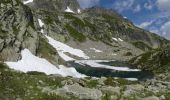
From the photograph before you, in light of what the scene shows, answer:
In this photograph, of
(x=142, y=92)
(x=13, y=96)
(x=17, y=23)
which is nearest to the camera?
(x=13, y=96)

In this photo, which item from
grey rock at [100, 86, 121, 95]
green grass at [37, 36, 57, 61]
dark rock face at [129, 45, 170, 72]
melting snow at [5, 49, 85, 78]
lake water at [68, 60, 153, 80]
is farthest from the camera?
dark rock face at [129, 45, 170, 72]

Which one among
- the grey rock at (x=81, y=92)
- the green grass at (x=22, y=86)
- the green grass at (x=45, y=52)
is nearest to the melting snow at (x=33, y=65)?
the green grass at (x=45, y=52)

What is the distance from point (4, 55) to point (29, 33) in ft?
62.3

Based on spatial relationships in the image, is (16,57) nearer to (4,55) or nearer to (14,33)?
(4,55)

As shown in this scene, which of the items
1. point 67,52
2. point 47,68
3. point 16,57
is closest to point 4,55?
point 16,57

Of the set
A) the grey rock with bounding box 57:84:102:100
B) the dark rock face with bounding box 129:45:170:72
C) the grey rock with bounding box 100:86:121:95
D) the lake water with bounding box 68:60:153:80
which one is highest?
the dark rock face with bounding box 129:45:170:72

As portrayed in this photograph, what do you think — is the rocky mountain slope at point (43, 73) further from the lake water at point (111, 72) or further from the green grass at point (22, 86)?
the lake water at point (111, 72)

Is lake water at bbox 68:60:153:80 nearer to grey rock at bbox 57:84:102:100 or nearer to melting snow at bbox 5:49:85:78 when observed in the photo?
melting snow at bbox 5:49:85:78

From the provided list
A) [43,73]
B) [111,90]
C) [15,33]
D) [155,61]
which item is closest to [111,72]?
[155,61]

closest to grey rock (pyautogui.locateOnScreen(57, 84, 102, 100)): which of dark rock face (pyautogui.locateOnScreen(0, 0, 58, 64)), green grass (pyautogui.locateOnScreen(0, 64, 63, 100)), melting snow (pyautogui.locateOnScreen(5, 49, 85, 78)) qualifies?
green grass (pyautogui.locateOnScreen(0, 64, 63, 100))

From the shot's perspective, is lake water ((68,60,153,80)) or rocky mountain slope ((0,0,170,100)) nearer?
rocky mountain slope ((0,0,170,100))

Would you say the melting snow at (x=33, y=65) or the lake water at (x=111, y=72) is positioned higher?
the lake water at (x=111, y=72)

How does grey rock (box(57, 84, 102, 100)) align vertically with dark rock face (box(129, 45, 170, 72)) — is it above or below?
below

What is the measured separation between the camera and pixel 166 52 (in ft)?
524
